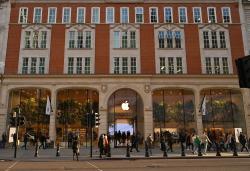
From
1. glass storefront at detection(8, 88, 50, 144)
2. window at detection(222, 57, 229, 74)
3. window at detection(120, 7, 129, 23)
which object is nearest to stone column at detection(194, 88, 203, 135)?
window at detection(222, 57, 229, 74)

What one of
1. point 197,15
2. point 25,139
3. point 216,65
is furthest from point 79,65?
point 216,65

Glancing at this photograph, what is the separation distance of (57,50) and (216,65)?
68.8ft

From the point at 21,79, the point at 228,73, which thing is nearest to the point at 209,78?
the point at 228,73

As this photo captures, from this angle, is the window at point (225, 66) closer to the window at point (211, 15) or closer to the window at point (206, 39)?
the window at point (206, 39)

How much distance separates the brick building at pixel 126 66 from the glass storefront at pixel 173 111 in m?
0.13

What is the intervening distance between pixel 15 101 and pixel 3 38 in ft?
28.3

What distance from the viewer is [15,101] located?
3856 cm

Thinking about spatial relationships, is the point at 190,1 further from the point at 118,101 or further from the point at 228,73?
the point at 118,101

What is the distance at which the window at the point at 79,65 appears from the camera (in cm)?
3872

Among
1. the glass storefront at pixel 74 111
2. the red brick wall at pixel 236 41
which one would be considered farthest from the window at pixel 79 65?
the red brick wall at pixel 236 41

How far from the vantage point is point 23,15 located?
4091 centimetres

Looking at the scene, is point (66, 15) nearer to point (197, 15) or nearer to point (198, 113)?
point (197, 15)

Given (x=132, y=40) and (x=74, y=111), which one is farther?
(x=132, y=40)

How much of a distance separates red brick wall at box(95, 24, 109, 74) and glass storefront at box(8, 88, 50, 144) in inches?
292
